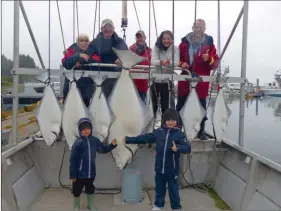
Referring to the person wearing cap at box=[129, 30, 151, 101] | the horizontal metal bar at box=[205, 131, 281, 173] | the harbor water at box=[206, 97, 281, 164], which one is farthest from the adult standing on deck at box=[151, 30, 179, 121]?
the harbor water at box=[206, 97, 281, 164]

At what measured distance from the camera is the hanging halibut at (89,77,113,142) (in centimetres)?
384

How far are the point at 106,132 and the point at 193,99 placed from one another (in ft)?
3.84

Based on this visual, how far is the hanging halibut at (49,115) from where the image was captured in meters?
3.87

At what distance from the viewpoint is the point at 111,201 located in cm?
427

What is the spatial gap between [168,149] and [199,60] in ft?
5.07

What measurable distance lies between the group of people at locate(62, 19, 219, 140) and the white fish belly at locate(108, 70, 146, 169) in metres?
0.50

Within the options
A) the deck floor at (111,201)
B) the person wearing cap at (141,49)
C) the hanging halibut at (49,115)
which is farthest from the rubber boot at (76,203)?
the person wearing cap at (141,49)

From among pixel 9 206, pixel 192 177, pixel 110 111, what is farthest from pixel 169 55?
pixel 9 206

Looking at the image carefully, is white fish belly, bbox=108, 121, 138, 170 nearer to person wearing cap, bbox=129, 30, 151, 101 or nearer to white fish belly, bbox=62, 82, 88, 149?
white fish belly, bbox=62, 82, 88, 149

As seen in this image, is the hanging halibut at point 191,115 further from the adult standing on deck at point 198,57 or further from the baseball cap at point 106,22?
the baseball cap at point 106,22

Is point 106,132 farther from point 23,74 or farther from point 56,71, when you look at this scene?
point 23,74

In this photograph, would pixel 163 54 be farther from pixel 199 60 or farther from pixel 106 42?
pixel 106 42

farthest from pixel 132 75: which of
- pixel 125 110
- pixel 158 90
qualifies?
pixel 158 90

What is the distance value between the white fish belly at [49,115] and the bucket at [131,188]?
111 centimetres
